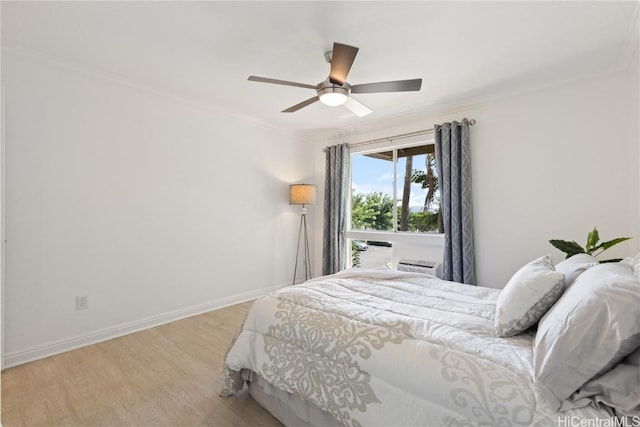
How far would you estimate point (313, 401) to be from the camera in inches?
55.8

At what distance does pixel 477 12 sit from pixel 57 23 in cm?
283

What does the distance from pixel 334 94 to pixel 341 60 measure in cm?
35

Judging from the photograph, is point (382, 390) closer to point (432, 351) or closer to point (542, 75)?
point (432, 351)

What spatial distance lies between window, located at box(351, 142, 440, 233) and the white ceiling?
42.3 inches

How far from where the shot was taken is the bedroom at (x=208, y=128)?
204 cm

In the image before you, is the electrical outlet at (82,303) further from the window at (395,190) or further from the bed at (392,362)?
the window at (395,190)

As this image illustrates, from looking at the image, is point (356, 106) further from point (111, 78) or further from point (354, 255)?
point (354, 255)

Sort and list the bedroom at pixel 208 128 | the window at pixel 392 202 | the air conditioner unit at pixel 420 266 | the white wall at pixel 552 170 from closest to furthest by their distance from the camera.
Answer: the bedroom at pixel 208 128 → the white wall at pixel 552 170 → the air conditioner unit at pixel 420 266 → the window at pixel 392 202

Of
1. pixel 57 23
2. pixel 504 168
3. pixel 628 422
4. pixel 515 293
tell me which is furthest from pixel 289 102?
pixel 628 422

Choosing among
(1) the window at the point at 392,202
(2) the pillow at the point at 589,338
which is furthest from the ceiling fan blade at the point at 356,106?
(2) the pillow at the point at 589,338

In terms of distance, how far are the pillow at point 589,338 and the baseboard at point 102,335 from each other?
10.8ft

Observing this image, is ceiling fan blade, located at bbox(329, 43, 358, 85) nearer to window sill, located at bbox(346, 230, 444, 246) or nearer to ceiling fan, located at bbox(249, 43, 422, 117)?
ceiling fan, located at bbox(249, 43, 422, 117)

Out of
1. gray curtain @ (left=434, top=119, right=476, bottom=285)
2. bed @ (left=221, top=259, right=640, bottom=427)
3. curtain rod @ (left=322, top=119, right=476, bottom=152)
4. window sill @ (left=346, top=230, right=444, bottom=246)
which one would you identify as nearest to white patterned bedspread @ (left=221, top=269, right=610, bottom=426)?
bed @ (left=221, top=259, right=640, bottom=427)

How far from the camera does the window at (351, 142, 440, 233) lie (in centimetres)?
378
